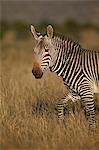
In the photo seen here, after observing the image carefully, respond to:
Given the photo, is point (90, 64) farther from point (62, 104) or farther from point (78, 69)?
point (62, 104)

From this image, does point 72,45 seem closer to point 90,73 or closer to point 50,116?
point 90,73

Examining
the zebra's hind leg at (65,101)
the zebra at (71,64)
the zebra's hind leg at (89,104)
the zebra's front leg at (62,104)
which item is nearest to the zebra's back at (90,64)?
the zebra at (71,64)

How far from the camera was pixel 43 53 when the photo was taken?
26.7 ft

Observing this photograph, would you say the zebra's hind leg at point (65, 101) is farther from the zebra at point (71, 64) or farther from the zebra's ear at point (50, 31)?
the zebra's ear at point (50, 31)

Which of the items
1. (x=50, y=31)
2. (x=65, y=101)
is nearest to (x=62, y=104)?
(x=65, y=101)

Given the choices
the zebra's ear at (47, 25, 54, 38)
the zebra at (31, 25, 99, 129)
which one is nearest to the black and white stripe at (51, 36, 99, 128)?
the zebra at (31, 25, 99, 129)

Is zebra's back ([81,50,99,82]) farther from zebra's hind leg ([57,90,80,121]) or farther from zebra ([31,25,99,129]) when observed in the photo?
zebra's hind leg ([57,90,80,121])

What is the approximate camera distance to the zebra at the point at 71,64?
8164 millimetres

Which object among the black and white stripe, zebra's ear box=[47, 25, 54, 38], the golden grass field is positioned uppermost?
zebra's ear box=[47, 25, 54, 38]

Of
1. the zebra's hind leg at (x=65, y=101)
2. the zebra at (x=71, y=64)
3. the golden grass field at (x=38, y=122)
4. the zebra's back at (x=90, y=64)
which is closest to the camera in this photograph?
the golden grass field at (x=38, y=122)

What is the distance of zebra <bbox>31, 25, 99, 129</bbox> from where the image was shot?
8.16 meters

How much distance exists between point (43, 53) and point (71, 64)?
607mm

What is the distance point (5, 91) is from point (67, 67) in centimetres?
159

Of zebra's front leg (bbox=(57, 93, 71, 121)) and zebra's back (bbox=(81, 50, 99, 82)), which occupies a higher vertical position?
zebra's back (bbox=(81, 50, 99, 82))
